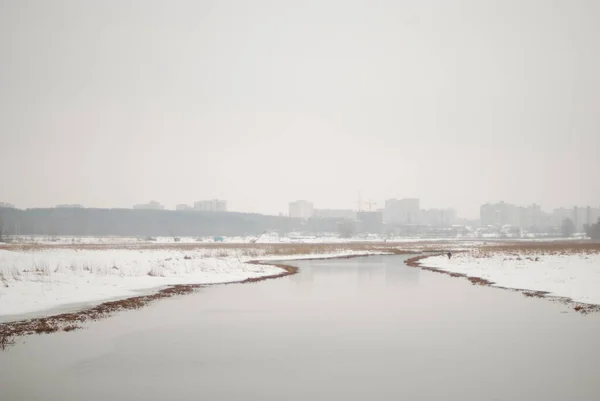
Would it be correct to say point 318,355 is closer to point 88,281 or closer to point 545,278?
point 88,281

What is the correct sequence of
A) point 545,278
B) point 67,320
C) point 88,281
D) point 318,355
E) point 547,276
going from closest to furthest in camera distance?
point 318,355 < point 67,320 < point 88,281 < point 545,278 < point 547,276

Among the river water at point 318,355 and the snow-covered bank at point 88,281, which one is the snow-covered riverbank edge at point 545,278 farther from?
the snow-covered bank at point 88,281

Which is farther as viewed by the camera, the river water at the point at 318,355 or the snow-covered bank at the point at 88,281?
the snow-covered bank at the point at 88,281

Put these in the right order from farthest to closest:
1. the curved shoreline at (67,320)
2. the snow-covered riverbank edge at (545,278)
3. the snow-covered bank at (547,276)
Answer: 1. the snow-covered bank at (547,276)
2. the snow-covered riverbank edge at (545,278)
3. the curved shoreline at (67,320)

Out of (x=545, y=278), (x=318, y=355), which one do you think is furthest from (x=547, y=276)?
(x=318, y=355)

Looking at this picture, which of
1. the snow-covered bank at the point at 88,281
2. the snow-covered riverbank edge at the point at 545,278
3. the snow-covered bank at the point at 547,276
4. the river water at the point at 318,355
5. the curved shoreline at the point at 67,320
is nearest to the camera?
the river water at the point at 318,355

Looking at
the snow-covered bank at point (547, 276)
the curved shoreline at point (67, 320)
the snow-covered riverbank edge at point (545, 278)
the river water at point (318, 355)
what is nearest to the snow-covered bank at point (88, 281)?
the curved shoreline at point (67, 320)

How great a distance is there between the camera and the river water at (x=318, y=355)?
399 inches

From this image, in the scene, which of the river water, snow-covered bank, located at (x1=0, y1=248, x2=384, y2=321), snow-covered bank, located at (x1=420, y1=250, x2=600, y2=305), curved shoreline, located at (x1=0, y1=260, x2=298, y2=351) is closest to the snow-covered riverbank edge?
snow-covered bank, located at (x1=420, y1=250, x2=600, y2=305)

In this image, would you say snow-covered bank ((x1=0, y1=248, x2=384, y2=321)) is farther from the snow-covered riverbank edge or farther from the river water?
the snow-covered riverbank edge

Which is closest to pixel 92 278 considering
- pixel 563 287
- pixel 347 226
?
pixel 563 287

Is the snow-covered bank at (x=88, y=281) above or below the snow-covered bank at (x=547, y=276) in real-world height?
above

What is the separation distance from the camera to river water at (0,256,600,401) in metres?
10.1

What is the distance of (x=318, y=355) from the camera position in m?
13.2
